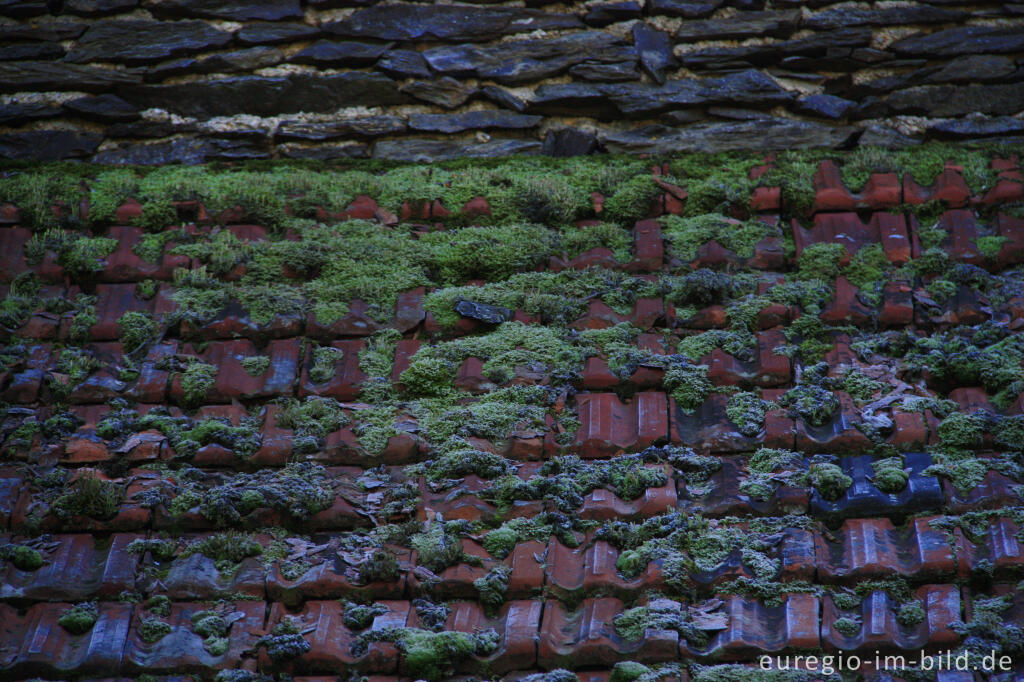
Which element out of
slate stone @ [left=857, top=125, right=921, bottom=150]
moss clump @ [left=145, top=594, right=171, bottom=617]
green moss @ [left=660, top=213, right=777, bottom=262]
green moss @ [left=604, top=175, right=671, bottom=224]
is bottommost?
moss clump @ [left=145, top=594, right=171, bottom=617]

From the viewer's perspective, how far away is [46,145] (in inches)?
150

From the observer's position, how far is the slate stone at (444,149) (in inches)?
148

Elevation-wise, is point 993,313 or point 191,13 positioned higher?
point 191,13

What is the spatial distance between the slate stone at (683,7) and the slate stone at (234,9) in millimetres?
1691

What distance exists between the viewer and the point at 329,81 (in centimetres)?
388

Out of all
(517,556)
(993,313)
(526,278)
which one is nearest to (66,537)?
(517,556)

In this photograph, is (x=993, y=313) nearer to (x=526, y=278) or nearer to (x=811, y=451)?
(x=811, y=451)

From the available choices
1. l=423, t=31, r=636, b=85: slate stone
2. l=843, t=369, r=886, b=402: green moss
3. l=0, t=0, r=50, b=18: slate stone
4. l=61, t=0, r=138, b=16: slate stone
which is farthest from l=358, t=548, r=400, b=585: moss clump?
l=0, t=0, r=50, b=18: slate stone

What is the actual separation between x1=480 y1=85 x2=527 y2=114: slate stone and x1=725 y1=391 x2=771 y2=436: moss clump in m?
1.83

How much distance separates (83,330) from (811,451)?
257cm

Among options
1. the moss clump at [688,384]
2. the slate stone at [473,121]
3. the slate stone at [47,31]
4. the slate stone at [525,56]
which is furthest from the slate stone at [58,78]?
the moss clump at [688,384]

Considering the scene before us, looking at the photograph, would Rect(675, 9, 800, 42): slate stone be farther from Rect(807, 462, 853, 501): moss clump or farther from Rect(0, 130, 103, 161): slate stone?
Rect(0, 130, 103, 161): slate stone

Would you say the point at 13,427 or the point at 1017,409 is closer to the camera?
the point at 1017,409

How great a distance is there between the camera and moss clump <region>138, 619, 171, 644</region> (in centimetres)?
222
